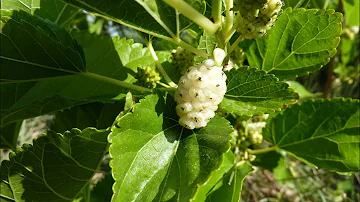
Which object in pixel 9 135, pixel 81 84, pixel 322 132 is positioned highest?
pixel 81 84

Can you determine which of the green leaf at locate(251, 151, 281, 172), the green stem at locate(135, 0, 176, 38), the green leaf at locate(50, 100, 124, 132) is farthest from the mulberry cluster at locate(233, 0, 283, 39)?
the green leaf at locate(251, 151, 281, 172)

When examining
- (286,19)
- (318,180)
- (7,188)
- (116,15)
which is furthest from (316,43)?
(318,180)

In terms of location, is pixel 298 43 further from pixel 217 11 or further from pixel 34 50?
pixel 34 50

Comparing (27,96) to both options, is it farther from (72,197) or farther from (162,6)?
(162,6)

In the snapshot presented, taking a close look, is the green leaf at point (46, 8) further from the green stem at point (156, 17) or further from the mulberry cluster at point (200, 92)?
the mulberry cluster at point (200, 92)

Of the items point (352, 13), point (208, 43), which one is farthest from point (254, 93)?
point (352, 13)

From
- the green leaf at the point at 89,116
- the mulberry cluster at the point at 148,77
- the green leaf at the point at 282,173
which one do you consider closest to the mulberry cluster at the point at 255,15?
the mulberry cluster at the point at 148,77
